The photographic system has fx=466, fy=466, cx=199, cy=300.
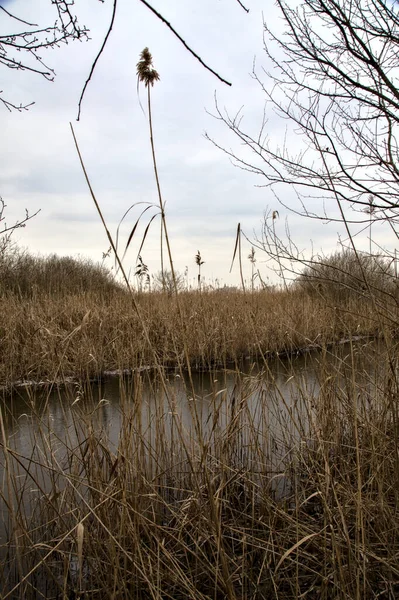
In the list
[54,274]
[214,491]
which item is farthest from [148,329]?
[54,274]

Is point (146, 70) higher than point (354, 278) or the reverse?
higher

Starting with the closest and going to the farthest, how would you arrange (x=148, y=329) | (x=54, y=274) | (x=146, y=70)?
(x=146, y=70)
(x=148, y=329)
(x=54, y=274)

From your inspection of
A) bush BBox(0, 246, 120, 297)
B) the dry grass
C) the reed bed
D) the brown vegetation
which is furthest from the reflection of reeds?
bush BBox(0, 246, 120, 297)

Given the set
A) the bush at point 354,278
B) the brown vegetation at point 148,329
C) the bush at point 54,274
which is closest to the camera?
the bush at point 354,278

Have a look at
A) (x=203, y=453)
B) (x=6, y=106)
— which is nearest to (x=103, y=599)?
(x=203, y=453)

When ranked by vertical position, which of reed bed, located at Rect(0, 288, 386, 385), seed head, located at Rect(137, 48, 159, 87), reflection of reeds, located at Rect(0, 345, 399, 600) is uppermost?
seed head, located at Rect(137, 48, 159, 87)

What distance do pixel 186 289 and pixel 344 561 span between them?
6082 mm

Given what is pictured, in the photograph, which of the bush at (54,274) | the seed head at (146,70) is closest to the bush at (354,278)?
the seed head at (146,70)

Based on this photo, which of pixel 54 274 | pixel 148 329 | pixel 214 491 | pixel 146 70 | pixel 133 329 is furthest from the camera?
pixel 54 274

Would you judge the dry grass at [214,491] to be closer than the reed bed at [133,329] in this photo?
Yes

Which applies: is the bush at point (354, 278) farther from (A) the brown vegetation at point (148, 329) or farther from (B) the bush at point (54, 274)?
(B) the bush at point (54, 274)

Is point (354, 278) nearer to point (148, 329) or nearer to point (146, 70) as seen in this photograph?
point (146, 70)

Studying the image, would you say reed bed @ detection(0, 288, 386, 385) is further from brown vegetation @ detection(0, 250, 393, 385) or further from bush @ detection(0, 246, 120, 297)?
bush @ detection(0, 246, 120, 297)

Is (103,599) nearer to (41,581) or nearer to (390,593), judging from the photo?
(41,581)
